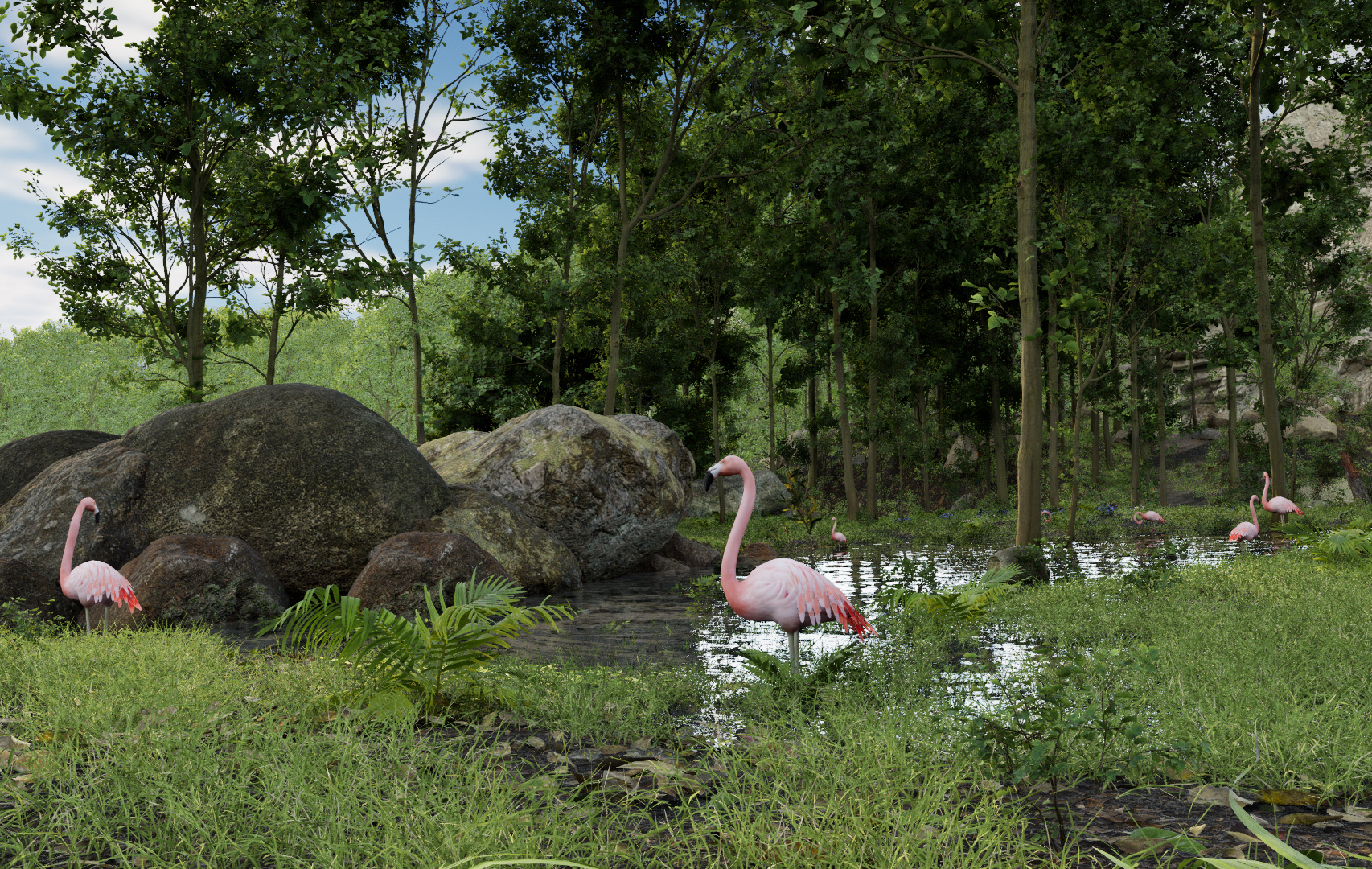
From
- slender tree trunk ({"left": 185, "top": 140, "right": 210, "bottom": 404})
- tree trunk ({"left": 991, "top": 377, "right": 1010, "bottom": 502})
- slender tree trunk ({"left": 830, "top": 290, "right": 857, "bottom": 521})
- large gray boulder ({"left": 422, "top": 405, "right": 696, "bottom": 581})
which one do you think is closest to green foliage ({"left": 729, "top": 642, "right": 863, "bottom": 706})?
large gray boulder ({"left": 422, "top": 405, "right": 696, "bottom": 581})


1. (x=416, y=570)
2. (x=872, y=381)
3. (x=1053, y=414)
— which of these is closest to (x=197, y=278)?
(x=416, y=570)

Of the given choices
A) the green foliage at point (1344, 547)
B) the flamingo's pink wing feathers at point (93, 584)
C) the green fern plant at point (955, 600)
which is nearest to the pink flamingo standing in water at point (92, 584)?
the flamingo's pink wing feathers at point (93, 584)

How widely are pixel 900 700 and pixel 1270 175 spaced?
1775 centimetres

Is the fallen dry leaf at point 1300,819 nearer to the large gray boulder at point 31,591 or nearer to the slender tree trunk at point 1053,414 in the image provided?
the large gray boulder at point 31,591

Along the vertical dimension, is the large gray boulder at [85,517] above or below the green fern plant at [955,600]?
above

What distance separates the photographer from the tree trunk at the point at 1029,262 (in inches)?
424

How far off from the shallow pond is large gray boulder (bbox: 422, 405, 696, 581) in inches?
28.2

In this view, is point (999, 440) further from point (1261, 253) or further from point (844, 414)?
point (1261, 253)

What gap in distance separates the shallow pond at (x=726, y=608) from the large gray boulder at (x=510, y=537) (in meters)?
0.38

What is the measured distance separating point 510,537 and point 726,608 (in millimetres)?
3662

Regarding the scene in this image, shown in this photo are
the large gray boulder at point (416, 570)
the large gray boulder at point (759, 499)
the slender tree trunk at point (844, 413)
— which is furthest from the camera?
the large gray boulder at point (759, 499)

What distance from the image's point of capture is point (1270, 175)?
17062mm

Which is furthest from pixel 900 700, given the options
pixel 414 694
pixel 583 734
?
pixel 414 694

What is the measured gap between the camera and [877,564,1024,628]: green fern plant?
7.78 meters
